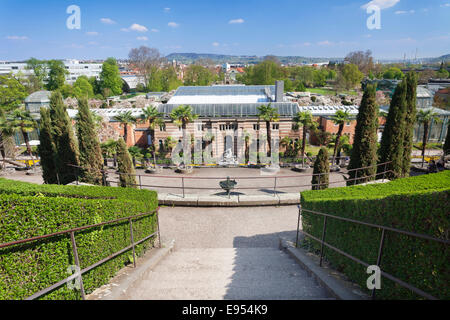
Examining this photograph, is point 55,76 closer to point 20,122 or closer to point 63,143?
point 20,122

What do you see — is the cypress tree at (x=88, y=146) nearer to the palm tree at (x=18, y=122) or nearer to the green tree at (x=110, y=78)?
the palm tree at (x=18, y=122)

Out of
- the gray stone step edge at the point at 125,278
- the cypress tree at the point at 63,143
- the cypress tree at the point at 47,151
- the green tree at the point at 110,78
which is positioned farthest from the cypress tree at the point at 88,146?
the green tree at the point at 110,78

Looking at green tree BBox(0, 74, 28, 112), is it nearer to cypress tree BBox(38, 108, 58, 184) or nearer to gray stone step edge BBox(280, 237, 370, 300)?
cypress tree BBox(38, 108, 58, 184)

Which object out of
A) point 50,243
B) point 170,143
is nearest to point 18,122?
point 170,143

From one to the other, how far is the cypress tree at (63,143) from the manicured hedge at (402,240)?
629 inches

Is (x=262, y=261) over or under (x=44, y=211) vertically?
under

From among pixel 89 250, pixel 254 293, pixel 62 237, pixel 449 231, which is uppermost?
pixel 449 231

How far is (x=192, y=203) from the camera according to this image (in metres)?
12.8

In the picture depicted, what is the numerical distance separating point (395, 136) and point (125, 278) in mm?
15202

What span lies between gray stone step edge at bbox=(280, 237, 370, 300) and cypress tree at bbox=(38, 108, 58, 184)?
641 inches

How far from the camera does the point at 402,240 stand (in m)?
3.77
